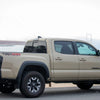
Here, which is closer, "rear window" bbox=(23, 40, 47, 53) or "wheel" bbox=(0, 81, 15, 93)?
"rear window" bbox=(23, 40, 47, 53)

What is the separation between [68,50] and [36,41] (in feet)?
3.63

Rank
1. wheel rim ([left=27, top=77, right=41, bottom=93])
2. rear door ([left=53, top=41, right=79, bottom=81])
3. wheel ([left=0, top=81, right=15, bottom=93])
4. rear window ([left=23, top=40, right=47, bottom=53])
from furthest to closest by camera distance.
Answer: wheel ([left=0, top=81, right=15, bottom=93]) → rear window ([left=23, top=40, right=47, bottom=53]) → rear door ([left=53, top=41, right=79, bottom=81]) → wheel rim ([left=27, top=77, right=41, bottom=93])

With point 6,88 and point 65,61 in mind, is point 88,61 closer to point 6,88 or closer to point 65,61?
point 65,61

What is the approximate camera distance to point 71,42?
11.6 metres

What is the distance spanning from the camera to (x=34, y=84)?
34.4ft

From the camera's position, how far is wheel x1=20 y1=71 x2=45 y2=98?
10.3 metres

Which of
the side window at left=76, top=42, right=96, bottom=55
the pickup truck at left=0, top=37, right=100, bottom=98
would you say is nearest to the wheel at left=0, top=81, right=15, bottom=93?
the pickup truck at left=0, top=37, right=100, bottom=98

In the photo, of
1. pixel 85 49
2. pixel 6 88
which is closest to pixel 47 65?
pixel 85 49

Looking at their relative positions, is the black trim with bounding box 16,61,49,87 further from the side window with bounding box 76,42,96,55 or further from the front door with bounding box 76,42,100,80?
the side window with bounding box 76,42,96,55

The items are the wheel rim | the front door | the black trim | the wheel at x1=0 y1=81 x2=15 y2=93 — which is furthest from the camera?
the wheel at x1=0 y1=81 x2=15 y2=93

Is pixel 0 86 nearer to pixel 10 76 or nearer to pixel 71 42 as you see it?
pixel 10 76

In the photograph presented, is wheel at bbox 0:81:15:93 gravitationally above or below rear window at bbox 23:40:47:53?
below

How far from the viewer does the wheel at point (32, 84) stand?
10.3 meters

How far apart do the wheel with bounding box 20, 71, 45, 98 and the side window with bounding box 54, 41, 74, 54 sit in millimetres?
1148
